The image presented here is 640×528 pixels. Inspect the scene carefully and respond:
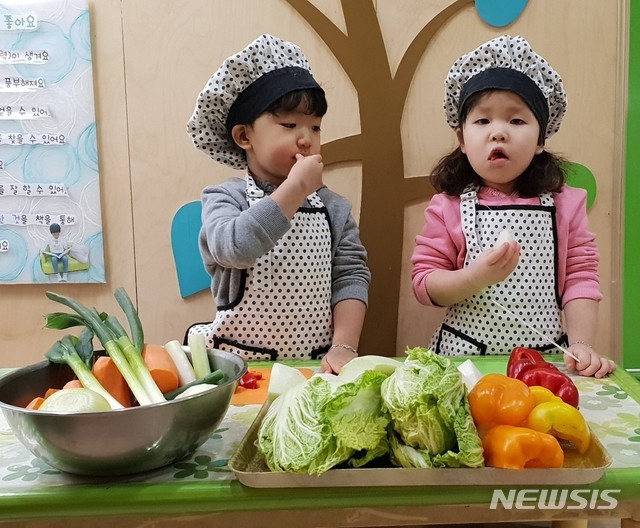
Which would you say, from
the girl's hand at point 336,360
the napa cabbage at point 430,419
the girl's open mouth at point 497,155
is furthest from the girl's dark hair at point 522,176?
the napa cabbage at point 430,419

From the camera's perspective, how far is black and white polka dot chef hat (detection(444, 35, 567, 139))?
1170 millimetres

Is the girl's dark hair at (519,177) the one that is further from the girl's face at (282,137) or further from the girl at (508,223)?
the girl's face at (282,137)

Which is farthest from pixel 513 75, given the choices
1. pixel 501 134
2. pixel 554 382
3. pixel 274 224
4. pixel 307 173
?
pixel 554 382

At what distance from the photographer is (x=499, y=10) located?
148 centimetres

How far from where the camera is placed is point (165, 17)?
4.93 ft

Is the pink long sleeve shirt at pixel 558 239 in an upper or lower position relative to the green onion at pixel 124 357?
upper

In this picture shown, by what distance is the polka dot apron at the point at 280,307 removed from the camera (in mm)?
1199

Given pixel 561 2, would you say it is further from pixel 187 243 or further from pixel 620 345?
pixel 187 243

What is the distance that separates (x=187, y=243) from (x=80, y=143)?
376mm

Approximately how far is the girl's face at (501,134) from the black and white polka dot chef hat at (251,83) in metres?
0.34

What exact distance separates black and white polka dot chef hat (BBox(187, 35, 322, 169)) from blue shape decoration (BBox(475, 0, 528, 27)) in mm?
561

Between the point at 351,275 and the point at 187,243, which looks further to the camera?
the point at 187,243

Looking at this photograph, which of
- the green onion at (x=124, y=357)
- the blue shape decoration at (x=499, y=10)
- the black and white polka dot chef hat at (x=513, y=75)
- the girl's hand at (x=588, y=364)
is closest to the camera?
the green onion at (x=124, y=357)

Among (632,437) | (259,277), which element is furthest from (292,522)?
(259,277)
